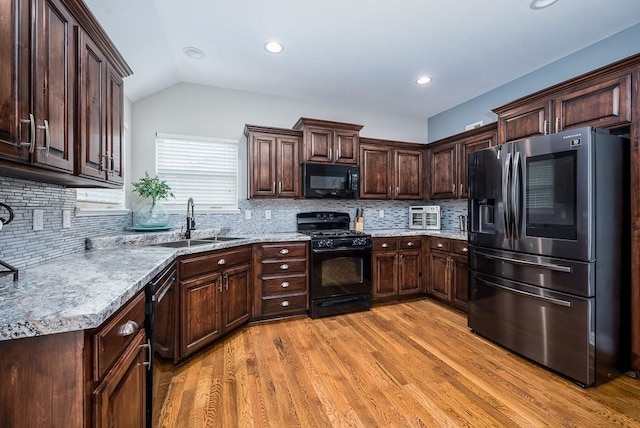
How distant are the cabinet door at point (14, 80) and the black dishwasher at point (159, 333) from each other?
77 cm

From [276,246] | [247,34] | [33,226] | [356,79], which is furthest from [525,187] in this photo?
[33,226]

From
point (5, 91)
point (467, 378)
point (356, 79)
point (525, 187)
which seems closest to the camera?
point (5, 91)

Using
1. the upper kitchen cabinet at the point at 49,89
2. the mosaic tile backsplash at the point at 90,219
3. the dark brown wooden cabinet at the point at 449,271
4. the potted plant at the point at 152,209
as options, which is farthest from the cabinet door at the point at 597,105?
the potted plant at the point at 152,209

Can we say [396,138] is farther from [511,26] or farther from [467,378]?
[467,378]

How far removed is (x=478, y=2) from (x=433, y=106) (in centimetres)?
219

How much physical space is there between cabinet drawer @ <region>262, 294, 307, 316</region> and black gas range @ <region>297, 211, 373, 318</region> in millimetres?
111

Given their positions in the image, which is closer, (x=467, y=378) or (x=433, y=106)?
(x=467, y=378)

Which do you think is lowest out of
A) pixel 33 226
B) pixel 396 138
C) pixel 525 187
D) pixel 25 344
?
pixel 25 344

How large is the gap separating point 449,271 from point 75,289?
3441mm

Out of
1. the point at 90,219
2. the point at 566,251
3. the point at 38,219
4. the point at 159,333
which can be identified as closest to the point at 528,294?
the point at 566,251

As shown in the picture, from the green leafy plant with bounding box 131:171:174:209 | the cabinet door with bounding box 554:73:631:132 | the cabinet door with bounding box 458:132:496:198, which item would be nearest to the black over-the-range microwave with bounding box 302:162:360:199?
the cabinet door with bounding box 458:132:496:198

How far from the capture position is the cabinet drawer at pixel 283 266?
3.06 metres

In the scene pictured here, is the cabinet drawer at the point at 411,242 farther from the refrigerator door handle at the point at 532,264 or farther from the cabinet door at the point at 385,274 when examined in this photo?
the refrigerator door handle at the point at 532,264

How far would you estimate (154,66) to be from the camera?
277 centimetres
